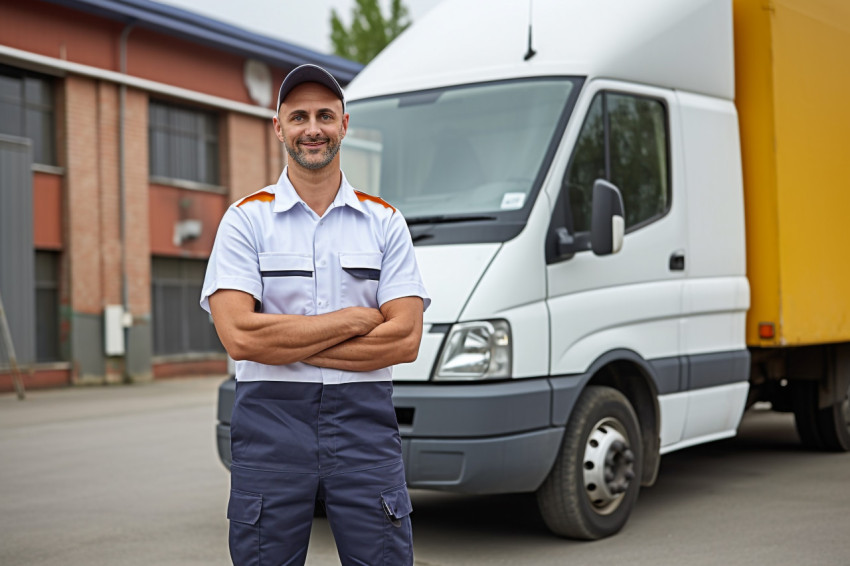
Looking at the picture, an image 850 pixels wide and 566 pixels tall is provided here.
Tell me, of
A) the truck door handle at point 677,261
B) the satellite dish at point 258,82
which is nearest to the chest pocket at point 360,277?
the truck door handle at point 677,261

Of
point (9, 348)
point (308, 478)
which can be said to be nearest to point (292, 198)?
point (308, 478)

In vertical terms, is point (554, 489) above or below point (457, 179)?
below

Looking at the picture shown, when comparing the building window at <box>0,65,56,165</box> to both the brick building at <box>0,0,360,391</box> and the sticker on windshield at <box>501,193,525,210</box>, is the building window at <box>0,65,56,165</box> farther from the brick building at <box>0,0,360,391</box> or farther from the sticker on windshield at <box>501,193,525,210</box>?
the sticker on windshield at <box>501,193,525,210</box>

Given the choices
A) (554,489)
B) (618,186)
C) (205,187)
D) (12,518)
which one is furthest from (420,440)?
(205,187)

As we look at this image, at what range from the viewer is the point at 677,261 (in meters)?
6.70

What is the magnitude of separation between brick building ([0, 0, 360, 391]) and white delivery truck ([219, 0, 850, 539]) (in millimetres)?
13708

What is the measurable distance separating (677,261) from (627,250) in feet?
1.72

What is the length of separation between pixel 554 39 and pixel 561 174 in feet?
3.00

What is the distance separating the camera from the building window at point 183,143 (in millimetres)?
22156

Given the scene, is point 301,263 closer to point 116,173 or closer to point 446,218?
point 446,218

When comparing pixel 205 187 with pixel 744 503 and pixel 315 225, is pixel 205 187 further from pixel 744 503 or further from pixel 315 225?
pixel 315 225

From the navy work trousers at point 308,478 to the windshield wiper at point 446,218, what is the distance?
→ 2.86 meters

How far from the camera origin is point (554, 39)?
640cm

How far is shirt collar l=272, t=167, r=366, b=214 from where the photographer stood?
3234 millimetres
